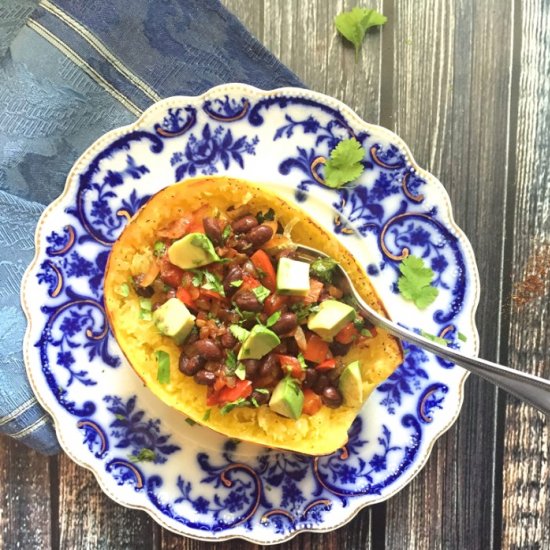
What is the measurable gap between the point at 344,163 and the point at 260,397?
0.85m

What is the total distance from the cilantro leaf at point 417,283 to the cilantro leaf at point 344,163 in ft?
1.16

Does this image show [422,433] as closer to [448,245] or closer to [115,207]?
[448,245]

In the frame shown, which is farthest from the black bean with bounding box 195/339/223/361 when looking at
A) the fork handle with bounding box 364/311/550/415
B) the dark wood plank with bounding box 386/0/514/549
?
the dark wood plank with bounding box 386/0/514/549

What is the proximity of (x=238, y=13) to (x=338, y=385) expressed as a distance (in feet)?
4.56

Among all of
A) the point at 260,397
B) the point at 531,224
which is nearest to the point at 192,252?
the point at 260,397

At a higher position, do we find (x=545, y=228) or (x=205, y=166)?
(x=205, y=166)

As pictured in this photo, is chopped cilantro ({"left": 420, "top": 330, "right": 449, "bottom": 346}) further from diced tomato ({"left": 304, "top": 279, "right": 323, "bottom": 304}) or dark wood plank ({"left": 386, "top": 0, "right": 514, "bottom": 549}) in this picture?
diced tomato ({"left": 304, "top": 279, "right": 323, "bottom": 304})

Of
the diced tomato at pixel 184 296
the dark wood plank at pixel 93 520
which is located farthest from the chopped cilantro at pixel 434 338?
the dark wood plank at pixel 93 520

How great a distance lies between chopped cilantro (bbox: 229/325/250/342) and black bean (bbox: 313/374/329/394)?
0.93ft

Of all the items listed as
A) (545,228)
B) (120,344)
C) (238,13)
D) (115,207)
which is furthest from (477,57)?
(120,344)

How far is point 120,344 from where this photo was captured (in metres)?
2.17

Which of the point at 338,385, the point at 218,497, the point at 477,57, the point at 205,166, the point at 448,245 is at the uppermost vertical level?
the point at 477,57

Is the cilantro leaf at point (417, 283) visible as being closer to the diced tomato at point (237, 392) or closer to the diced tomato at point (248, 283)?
the diced tomato at point (248, 283)

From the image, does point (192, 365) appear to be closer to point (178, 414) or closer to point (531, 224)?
point (178, 414)
